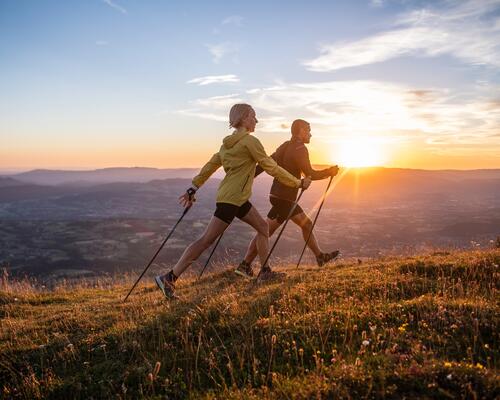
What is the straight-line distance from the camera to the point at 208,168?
27.3 ft

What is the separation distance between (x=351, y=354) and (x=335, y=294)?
2281 mm

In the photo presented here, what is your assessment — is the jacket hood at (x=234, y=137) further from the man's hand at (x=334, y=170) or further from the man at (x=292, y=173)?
the man's hand at (x=334, y=170)

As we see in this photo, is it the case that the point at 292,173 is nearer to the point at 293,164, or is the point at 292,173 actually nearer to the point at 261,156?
the point at 293,164

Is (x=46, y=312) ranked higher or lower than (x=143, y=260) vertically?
higher

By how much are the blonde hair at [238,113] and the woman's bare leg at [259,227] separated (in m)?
1.73

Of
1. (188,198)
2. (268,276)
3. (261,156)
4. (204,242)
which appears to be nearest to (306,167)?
(261,156)

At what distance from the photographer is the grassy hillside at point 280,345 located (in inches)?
148

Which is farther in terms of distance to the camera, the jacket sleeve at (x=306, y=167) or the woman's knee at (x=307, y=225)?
the woman's knee at (x=307, y=225)

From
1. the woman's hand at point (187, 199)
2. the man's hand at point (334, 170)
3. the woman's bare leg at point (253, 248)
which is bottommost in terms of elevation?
the woman's bare leg at point (253, 248)

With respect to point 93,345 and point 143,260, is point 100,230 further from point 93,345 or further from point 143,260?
point 93,345

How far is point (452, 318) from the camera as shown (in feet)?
16.1

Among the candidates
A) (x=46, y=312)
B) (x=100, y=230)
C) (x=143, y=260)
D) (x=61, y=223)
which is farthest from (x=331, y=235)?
(x=46, y=312)

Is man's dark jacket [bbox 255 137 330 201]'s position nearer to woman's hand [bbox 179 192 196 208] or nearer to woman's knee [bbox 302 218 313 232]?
woman's knee [bbox 302 218 313 232]

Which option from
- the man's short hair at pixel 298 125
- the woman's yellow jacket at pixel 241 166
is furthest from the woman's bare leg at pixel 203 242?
the man's short hair at pixel 298 125
